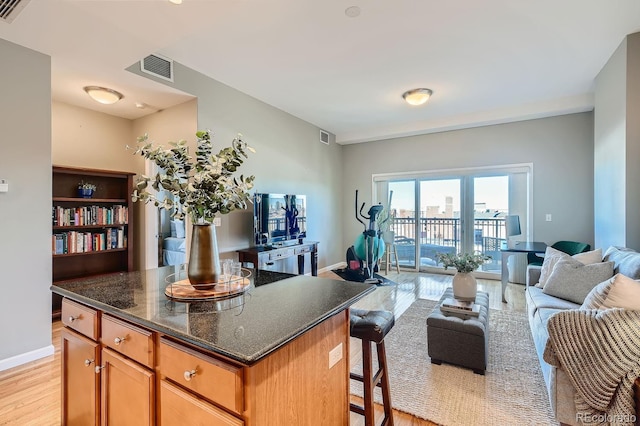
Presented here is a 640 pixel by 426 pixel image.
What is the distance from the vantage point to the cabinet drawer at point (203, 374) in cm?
94

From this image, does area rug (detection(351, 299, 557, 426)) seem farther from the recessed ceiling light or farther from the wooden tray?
the recessed ceiling light

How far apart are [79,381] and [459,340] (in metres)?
2.52

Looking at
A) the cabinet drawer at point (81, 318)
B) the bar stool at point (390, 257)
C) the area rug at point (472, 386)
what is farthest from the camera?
the bar stool at point (390, 257)

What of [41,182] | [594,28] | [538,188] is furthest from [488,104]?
[41,182]

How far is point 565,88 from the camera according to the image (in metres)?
4.27

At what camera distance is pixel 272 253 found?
4.25 meters

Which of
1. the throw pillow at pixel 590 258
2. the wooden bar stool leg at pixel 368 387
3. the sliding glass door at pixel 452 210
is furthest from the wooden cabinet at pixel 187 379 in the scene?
the sliding glass door at pixel 452 210

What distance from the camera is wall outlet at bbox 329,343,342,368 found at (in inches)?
53.2

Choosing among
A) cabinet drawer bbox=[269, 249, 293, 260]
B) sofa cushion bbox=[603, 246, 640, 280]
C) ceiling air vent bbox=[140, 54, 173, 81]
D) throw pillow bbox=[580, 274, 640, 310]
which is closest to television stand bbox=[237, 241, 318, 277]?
cabinet drawer bbox=[269, 249, 293, 260]

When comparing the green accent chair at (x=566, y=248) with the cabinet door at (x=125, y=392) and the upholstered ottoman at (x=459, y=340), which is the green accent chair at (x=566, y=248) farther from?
the cabinet door at (x=125, y=392)

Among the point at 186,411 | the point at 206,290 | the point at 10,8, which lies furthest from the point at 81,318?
the point at 10,8

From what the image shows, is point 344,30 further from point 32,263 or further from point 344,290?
point 32,263

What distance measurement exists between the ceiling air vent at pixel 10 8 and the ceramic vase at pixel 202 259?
2.13 metres

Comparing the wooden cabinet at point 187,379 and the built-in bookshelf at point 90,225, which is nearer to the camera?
the wooden cabinet at point 187,379
